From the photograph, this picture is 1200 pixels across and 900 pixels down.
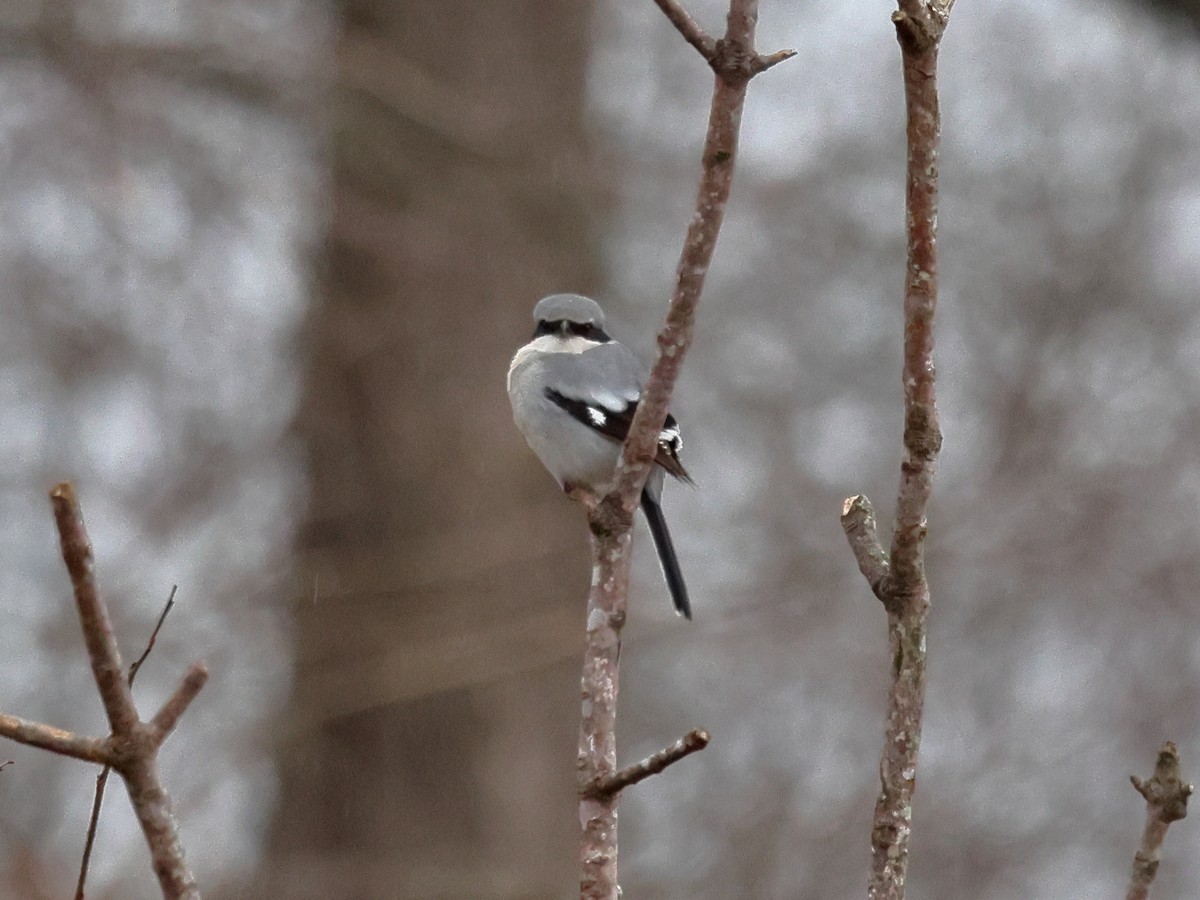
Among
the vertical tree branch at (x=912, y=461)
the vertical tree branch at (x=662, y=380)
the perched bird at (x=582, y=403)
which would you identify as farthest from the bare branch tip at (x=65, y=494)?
the perched bird at (x=582, y=403)

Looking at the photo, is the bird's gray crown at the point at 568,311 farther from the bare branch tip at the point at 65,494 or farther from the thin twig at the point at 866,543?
the bare branch tip at the point at 65,494

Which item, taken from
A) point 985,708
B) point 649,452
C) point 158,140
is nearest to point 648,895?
point 985,708

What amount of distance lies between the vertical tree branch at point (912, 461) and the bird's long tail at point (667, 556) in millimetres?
2896

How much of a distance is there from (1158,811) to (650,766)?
712 millimetres

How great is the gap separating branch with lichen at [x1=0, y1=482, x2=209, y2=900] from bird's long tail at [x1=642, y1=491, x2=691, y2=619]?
3.55 m

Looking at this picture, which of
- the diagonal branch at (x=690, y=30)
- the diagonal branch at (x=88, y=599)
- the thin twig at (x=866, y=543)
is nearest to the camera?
the diagonal branch at (x=88, y=599)

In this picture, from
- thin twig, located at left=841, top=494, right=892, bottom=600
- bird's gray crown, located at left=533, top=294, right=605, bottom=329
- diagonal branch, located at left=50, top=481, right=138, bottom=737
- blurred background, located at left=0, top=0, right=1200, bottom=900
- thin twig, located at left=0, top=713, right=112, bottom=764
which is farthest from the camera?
blurred background, located at left=0, top=0, right=1200, bottom=900

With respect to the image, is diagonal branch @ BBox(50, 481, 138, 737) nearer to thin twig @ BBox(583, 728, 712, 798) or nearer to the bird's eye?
thin twig @ BBox(583, 728, 712, 798)

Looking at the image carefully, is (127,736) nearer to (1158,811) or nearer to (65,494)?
(65,494)

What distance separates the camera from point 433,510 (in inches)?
361

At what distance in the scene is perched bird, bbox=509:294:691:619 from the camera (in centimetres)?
561

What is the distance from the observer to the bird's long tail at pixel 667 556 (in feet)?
17.6

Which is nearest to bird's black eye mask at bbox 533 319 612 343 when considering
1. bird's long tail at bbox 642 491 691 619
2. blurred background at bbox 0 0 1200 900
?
bird's long tail at bbox 642 491 691 619

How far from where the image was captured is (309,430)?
9.48 m
